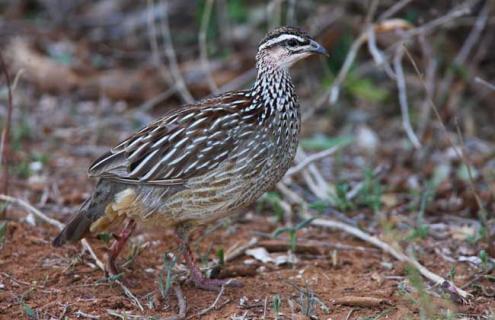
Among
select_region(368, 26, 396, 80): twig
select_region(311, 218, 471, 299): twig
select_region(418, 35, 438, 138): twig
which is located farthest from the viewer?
select_region(418, 35, 438, 138): twig

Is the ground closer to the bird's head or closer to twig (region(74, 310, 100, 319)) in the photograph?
twig (region(74, 310, 100, 319))

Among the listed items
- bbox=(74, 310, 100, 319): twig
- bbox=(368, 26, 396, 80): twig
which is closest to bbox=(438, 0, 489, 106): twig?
bbox=(368, 26, 396, 80): twig

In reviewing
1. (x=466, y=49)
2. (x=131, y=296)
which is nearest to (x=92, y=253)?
(x=131, y=296)

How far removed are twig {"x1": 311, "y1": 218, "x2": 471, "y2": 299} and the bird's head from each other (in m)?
1.44

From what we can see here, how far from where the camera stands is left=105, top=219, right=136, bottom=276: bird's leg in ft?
17.5

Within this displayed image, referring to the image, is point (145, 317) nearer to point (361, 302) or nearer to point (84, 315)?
point (84, 315)

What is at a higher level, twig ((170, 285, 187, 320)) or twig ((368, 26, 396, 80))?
twig ((368, 26, 396, 80))

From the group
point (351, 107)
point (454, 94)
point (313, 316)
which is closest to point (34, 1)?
point (351, 107)

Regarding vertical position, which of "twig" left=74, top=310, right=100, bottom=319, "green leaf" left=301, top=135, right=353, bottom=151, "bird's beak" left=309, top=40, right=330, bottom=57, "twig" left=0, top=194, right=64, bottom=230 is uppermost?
"bird's beak" left=309, top=40, right=330, bottom=57

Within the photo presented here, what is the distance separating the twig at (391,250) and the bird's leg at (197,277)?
1.16 metres

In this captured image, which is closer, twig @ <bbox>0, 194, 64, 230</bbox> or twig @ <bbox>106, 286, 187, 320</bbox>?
twig @ <bbox>106, 286, 187, 320</bbox>

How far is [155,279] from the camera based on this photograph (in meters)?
5.47

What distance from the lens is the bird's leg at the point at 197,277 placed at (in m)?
5.27

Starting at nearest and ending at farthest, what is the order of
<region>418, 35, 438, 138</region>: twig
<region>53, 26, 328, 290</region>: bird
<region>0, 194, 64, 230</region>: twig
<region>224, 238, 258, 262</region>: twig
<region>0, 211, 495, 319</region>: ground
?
<region>0, 211, 495, 319</region>: ground → <region>53, 26, 328, 290</region>: bird → <region>224, 238, 258, 262</region>: twig → <region>0, 194, 64, 230</region>: twig → <region>418, 35, 438, 138</region>: twig
